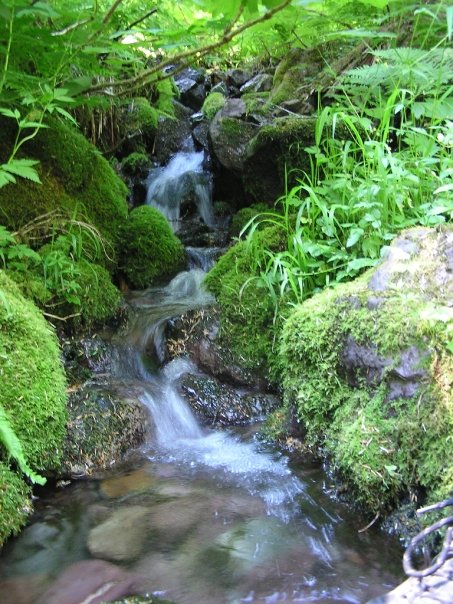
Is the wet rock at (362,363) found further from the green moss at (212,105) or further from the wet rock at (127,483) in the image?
the green moss at (212,105)

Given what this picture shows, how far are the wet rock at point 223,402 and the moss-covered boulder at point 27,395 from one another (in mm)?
1166

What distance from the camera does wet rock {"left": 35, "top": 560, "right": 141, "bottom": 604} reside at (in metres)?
→ 2.10

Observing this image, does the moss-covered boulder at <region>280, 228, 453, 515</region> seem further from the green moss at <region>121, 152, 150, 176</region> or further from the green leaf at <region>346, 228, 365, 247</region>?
the green moss at <region>121, 152, 150, 176</region>

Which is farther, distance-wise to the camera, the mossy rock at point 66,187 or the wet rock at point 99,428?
the mossy rock at point 66,187

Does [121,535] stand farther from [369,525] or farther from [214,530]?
[369,525]

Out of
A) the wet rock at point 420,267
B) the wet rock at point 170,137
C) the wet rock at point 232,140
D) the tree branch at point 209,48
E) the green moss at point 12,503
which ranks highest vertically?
the wet rock at point 170,137

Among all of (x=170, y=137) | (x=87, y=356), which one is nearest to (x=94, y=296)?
(x=87, y=356)

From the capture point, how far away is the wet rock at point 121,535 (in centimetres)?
241

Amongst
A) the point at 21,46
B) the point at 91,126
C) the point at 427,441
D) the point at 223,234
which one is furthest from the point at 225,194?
the point at 427,441

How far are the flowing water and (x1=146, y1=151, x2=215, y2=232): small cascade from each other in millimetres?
4301

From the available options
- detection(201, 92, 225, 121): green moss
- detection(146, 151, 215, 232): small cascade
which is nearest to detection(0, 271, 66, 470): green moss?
detection(146, 151, 215, 232): small cascade

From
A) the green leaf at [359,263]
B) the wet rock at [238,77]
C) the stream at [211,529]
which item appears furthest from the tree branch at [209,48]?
the wet rock at [238,77]

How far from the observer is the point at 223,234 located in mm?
6750

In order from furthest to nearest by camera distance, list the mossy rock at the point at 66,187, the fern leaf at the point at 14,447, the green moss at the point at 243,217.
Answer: the green moss at the point at 243,217, the mossy rock at the point at 66,187, the fern leaf at the point at 14,447
